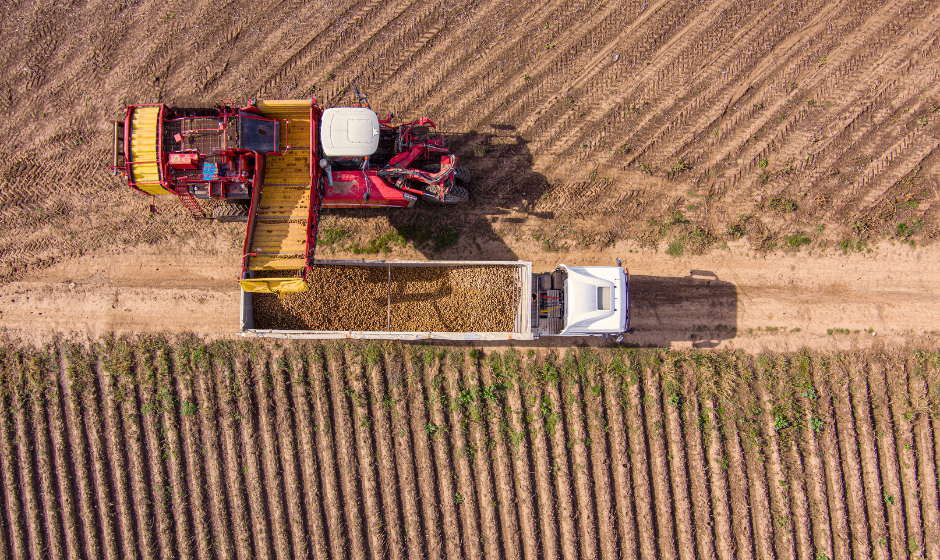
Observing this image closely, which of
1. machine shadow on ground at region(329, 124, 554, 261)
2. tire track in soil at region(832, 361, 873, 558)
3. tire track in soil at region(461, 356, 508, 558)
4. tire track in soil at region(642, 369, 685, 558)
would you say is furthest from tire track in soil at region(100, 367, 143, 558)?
tire track in soil at region(832, 361, 873, 558)

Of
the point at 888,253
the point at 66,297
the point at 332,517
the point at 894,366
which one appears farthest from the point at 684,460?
the point at 66,297

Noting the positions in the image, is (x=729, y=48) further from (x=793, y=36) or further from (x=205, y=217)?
(x=205, y=217)

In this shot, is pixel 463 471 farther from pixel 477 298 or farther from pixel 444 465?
pixel 477 298

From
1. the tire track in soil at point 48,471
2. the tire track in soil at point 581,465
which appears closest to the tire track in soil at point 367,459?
the tire track in soil at point 581,465

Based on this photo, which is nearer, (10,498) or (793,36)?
(10,498)

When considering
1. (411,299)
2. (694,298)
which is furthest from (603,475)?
(411,299)

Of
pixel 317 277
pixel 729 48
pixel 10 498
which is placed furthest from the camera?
pixel 729 48

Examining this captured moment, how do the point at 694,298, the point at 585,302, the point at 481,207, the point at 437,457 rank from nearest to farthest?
1. the point at 585,302
2. the point at 437,457
3. the point at 694,298
4. the point at 481,207
